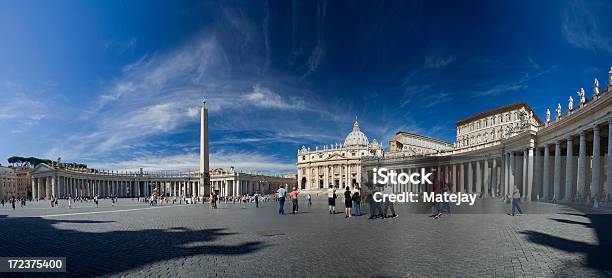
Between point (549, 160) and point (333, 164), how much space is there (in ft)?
298

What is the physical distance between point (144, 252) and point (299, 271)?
4.79 meters

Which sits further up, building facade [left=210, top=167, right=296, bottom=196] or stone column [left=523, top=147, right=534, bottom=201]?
stone column [left=523, top=147, right=534, bottom=201]

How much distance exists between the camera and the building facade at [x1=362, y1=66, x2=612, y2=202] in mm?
25484

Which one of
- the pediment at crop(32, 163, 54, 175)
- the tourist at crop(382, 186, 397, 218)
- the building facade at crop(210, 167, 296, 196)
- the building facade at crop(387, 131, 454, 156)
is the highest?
the building facade at crop(387, 131, 454, 156)

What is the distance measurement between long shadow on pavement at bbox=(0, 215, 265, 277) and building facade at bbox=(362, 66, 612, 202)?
12.2 meters

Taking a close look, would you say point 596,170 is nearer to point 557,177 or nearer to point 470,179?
point 557,177

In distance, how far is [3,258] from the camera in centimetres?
891

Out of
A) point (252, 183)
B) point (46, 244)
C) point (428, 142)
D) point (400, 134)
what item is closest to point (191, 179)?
point (252, 183)

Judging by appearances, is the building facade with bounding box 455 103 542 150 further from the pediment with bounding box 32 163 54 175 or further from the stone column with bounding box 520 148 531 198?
the pediment with bounding box 32 163 54 175

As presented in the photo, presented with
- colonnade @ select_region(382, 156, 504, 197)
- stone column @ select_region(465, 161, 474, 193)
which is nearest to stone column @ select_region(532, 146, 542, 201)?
colonnade @ select_region(382, 156, 504, 197)

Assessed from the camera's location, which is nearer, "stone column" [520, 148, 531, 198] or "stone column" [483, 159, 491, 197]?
"stone column" [520, 148, 531, 198]

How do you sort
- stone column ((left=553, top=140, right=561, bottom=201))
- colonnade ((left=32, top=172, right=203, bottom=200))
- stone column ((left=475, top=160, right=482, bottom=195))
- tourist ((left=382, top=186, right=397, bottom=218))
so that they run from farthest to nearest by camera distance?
colonnade ((left=32, top=172, right=203, bottom=200))
stone column ((left=475, top=160, right=482, bottom=195))
stone column ((left=553, top=140, right=561, bottom=201))
tourist ((left=382, top=186, right=397, bottom=218))

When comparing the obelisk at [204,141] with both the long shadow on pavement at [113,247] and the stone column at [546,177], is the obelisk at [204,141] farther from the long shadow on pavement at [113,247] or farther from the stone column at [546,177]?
the stone column at [546,177]

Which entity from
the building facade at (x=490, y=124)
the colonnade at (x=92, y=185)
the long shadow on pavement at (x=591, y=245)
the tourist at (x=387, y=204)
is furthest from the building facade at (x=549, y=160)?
the colonnade at (x=92, y=185)
